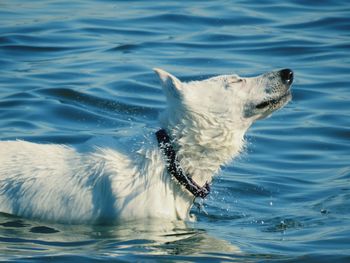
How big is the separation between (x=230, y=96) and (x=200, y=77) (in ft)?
20.7

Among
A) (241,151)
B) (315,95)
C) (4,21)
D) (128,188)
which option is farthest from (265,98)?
(4,21)

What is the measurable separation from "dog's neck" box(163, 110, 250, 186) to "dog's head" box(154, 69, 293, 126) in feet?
0.25

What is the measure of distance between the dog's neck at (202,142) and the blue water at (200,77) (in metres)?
0.59

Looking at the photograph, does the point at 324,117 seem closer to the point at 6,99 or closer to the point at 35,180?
the point at 6,99

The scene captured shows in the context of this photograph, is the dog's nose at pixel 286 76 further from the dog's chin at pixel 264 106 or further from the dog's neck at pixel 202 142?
the dog's neck at pixel 202 142

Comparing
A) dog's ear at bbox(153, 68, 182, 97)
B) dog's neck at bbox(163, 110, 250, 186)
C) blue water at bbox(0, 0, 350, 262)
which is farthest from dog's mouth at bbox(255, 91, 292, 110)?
blue water at bbox(0, 0, 350, 262)

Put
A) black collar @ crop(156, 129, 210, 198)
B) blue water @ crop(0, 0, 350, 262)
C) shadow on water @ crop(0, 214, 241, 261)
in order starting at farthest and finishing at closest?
black collar @ crop(156, 129, 210, 198) → blue water @ crop(0, 0, 350, 262) → shadow on water @ crop(0, 214, 241, 261)

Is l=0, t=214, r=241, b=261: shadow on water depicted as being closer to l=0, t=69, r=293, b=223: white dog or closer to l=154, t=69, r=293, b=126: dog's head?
l=0, t=69, r=293, b=223: white dog

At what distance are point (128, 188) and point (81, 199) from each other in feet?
1.48

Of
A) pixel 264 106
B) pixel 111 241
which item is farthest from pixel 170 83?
pixel 111 241

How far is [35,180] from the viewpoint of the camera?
8961 mm

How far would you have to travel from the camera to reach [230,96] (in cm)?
905

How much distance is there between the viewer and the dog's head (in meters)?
8.88

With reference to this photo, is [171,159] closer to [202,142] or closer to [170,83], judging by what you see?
[202,142]
